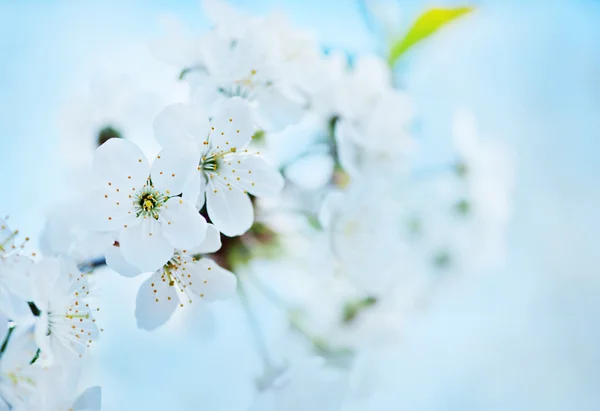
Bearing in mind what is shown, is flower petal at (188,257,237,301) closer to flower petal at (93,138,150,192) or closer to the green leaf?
flower petal at (93,138,150,192)

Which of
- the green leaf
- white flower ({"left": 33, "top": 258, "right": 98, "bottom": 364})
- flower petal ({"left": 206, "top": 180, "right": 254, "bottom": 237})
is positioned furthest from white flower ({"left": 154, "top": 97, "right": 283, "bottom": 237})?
the green leaf

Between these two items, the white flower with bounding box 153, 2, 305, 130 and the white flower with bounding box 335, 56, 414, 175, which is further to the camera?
the white flower with bounding box 335, 56, 414, 175

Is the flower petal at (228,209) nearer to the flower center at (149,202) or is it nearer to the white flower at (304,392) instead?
the flower center at (149,202)

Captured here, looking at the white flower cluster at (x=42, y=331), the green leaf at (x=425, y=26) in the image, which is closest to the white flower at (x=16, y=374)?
the white flower cluster at (x=42, y=331)

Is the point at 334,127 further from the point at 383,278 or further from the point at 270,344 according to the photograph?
the point at 270,344

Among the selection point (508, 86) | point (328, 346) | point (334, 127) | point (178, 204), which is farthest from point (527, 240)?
point (178, 204)

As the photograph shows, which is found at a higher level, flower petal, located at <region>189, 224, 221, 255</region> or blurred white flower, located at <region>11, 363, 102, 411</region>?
flower petal, located at <region>189, 224, 221, 255</region>
